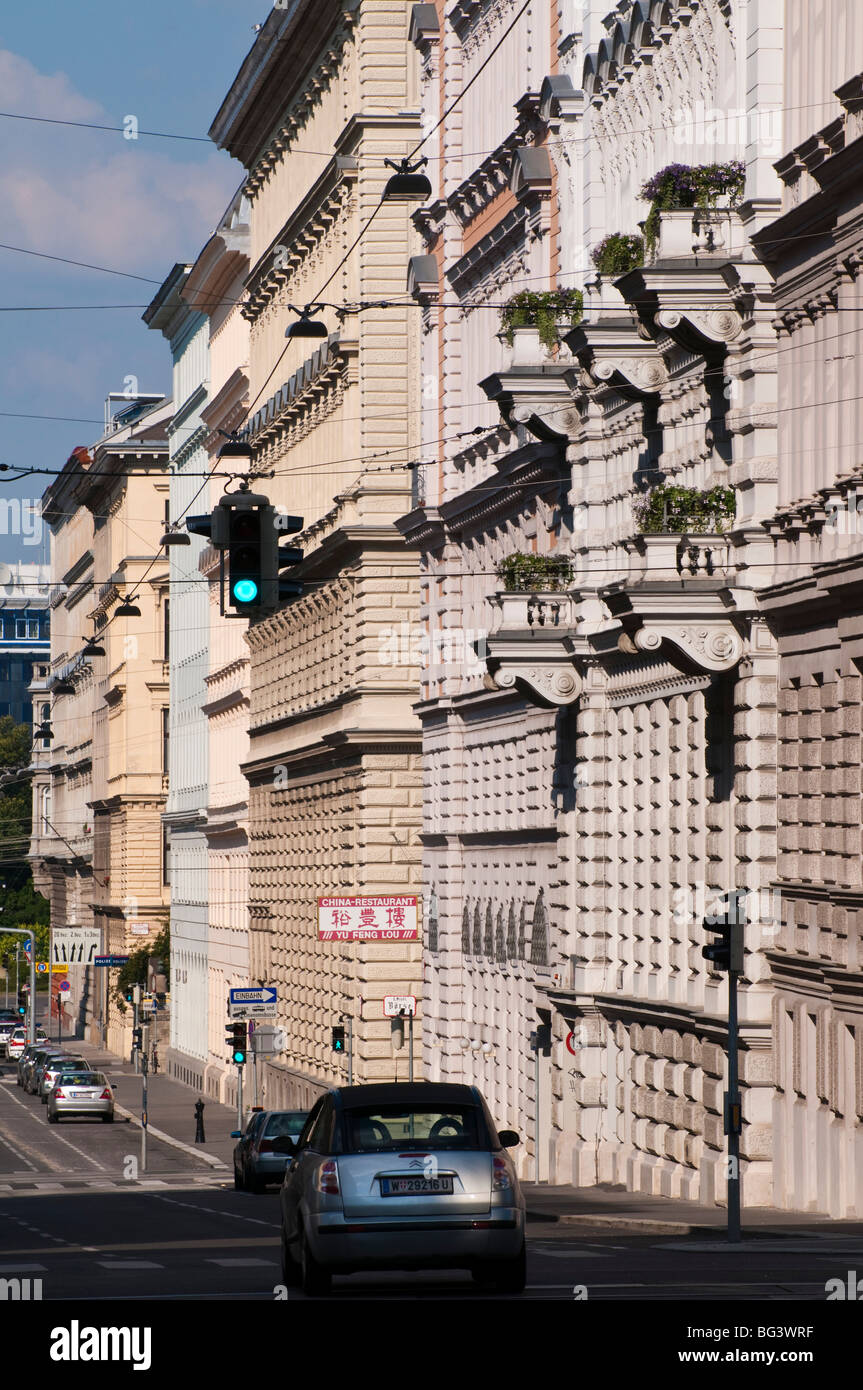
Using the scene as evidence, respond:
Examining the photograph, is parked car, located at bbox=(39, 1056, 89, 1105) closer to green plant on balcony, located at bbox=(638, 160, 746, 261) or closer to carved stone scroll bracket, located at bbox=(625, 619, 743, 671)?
carved stone scroll bracket, located at bbox=(625, 619, 743, 671)

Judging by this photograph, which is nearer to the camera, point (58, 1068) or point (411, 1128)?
point (411, 1128)

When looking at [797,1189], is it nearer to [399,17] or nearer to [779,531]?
[779,531]

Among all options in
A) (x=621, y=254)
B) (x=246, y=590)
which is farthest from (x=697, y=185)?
(x=246, y=590)

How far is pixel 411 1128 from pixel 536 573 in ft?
77.9

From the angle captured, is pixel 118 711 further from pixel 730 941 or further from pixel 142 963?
pixel 730 941

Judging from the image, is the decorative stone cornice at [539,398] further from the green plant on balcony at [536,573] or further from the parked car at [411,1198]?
the parked car at [411,1198]

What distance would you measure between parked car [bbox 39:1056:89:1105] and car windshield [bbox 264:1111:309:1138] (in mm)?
35355

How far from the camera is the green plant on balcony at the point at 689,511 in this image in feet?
108

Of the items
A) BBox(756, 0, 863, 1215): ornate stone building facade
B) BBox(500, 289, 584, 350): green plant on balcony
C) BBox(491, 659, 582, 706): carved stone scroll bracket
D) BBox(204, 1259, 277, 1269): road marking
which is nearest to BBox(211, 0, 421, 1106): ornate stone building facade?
BBox(500, 289, 584, 350): green plant on balcony

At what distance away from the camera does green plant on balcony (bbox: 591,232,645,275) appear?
3691 cm

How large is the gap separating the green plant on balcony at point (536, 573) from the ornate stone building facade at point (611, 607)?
5cm

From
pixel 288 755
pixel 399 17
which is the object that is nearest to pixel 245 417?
pixel 288 755

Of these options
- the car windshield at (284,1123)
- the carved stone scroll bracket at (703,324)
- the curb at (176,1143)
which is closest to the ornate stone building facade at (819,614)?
the carved stone scroll bracket at (703,324)

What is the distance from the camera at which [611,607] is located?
108ft
